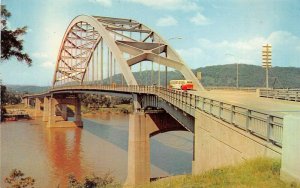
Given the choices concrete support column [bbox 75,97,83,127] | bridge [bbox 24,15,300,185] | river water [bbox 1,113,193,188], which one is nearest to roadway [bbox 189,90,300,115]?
bridge [bbox 24,15,300,185]

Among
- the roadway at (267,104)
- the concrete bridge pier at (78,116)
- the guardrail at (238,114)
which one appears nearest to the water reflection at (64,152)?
the concrete bridge pier at (78,116)

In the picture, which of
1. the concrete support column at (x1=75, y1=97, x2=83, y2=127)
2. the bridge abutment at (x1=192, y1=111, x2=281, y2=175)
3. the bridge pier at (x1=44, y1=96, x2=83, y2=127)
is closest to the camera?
the bridge abutment at (x1=192, y1=111, x2=281, y2=175)

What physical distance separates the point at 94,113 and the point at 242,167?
408ft

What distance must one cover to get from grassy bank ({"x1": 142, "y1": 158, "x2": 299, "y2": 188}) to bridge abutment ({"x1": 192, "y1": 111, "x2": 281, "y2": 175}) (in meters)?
0.66

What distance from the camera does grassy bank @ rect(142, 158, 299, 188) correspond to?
9.91 m

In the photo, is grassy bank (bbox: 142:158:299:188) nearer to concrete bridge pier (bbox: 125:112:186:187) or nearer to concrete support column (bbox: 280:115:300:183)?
concrete support column (bbox: 280:115:300:183)

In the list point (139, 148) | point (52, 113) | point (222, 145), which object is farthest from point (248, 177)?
point (52, 113)

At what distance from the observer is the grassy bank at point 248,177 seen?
9906mm

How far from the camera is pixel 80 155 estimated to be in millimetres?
52656

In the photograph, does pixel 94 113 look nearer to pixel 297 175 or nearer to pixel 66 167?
pixel 66 167

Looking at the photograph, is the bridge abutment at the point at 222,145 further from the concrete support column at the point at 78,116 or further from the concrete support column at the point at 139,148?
the concrete support column at the point at 78,116

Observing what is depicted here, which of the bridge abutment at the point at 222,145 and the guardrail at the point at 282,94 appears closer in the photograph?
the bridge abutment at the point at 222,145

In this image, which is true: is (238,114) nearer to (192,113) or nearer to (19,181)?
(192,113)

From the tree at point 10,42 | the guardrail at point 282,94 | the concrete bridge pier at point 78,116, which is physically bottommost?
the concrete bridge pier at point 78,116
